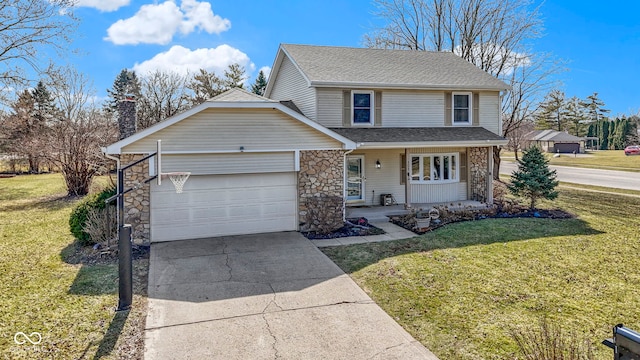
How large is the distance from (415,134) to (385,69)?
3371 millimetres

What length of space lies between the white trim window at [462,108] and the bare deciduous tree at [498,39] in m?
7.56

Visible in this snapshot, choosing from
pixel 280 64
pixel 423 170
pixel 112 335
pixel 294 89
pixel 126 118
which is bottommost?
pixel 112 335

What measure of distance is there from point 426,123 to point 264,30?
829cm

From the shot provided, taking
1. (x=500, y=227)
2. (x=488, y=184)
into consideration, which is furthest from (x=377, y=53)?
(x=500, y=227)

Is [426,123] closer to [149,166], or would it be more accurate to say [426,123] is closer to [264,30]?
[264,30]

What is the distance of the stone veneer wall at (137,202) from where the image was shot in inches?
395

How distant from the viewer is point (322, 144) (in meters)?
11.7

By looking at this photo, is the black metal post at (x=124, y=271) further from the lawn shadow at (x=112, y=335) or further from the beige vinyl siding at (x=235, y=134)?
the beige vinyl siding at (x=235, y=134)

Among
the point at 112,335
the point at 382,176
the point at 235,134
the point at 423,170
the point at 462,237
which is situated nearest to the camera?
the point at 112,335

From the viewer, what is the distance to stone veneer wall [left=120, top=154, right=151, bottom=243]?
10.0 meters

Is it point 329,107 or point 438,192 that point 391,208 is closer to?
point 438,192

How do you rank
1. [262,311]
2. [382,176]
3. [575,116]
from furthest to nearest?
[575,116] → [382,176] → [262,311]

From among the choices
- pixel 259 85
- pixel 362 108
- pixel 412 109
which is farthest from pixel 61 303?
pixel 259 85

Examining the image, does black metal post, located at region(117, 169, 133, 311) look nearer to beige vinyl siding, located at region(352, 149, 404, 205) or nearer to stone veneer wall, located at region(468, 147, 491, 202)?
beige vinyl siding, located at region(352, 149, 404, 205)
